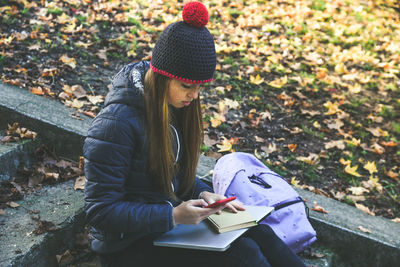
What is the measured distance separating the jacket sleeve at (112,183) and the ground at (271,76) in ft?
4.84

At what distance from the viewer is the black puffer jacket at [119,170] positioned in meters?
1.57

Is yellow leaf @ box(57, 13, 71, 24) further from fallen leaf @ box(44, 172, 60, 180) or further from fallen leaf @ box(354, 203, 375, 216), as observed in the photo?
fallen leaf @ box(354, 203, 375, 216)

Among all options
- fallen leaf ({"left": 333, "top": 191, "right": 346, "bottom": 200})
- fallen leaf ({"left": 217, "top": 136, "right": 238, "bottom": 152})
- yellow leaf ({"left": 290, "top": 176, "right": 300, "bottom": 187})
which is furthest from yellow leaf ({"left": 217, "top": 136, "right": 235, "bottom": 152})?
fallen leaf ({"left": 333, "top": 191, "right": 346, "bottom": 200})

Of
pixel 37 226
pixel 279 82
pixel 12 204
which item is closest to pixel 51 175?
pixel 12 204

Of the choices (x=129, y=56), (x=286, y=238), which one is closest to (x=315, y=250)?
(x=286, y=238)

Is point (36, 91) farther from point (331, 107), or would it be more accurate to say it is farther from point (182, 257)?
point (331, 107)

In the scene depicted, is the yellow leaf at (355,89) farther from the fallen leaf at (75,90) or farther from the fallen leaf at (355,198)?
the fallen leaf at (75,90)

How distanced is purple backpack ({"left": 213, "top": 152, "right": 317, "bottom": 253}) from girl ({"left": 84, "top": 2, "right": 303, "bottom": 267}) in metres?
0.41

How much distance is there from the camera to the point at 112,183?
159 centimetres

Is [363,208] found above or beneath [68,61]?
beneath

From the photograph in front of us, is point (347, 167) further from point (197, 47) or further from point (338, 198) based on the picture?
point (197, 47)

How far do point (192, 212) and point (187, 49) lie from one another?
70cm

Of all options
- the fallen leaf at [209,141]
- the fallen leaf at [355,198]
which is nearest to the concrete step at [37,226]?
the fallen leaf at [209,141]

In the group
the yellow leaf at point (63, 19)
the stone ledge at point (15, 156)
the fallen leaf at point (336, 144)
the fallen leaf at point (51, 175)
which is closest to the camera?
the stone ledge at point (15, 156)
